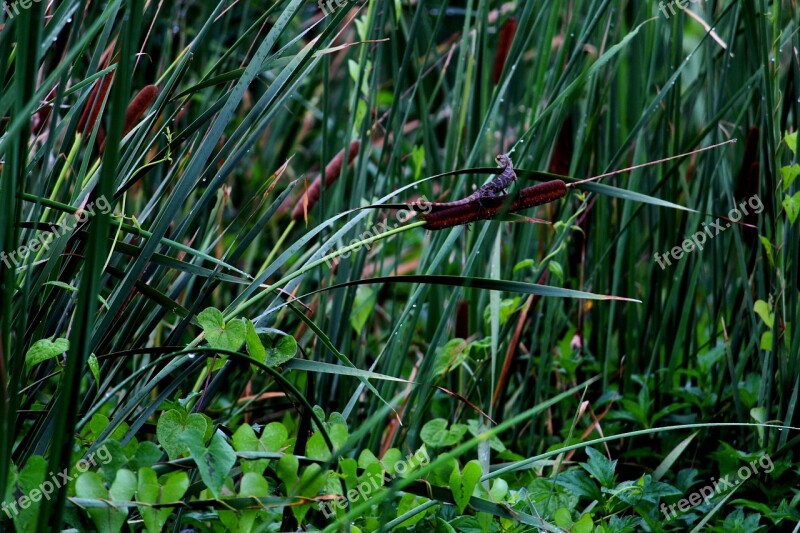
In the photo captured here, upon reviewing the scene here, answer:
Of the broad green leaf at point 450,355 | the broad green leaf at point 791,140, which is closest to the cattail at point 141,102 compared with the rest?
the broad green leaf at point 450,355

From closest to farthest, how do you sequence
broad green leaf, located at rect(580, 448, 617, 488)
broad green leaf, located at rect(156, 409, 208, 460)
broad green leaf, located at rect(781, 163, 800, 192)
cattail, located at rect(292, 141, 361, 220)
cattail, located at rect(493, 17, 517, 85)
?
broad green leaf, located at rect(156, 409, 208, 460), broad green leaf, located at rect(580, 448, 617, 488), broad green leaf, located at rect(781, 163, 800, 192), cattail, located at rect(292, 141, 361, 220), cattail, located at rect(493, 17, 517, 85)

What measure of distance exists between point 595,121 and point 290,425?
745 mm

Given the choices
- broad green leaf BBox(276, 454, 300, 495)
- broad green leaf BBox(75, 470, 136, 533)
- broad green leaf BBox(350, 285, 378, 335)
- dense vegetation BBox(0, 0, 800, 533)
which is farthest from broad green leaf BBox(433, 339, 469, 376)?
broad green leaf BBox(75, 470, 136, 533)

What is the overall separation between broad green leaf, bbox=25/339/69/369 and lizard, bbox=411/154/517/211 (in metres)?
0.40

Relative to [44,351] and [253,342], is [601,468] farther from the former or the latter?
[44,351]

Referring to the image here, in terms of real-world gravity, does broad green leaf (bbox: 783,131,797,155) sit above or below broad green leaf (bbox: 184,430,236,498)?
above

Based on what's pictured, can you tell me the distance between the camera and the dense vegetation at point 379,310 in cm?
77

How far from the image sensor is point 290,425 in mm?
1364

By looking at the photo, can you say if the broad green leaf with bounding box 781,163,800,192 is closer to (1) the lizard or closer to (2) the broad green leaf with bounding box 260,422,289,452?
(1) the lizard

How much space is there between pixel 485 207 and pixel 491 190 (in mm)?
20

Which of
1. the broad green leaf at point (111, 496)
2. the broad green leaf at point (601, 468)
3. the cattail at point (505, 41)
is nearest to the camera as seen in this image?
the broad green leaf at point (111, 496)

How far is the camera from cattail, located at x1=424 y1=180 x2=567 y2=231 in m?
0.84

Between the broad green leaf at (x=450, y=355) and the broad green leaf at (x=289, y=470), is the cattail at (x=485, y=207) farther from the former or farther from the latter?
the broad green leaf at (x=450, y=355)

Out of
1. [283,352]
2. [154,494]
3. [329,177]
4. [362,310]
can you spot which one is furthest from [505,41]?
[154,494]
